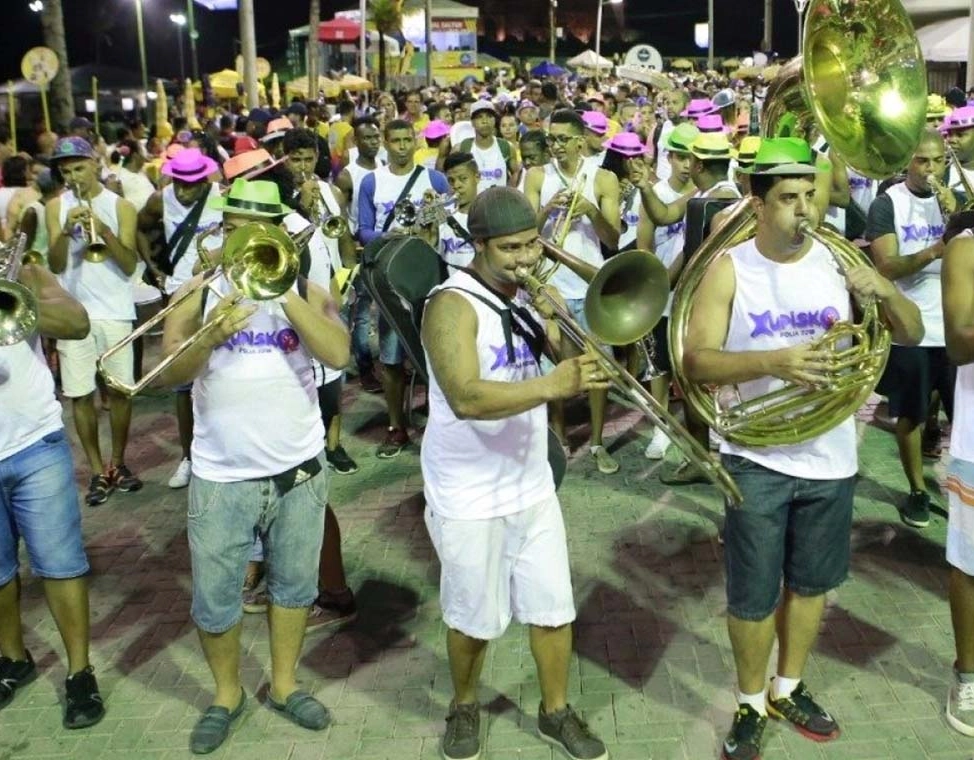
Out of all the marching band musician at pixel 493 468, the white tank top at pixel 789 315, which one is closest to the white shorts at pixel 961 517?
Result: the white tank top at pixel 789 315

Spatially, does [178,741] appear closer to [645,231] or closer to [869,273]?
[869,273]

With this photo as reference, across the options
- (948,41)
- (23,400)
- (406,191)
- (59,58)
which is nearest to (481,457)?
(23,400)

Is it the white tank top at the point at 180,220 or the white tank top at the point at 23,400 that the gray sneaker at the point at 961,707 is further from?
the white tank top at the point at 180,220

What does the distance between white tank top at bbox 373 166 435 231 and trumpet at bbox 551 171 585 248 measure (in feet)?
4.62

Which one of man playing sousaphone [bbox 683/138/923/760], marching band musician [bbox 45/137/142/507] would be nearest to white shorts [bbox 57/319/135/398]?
marching band musician [bbox 45/137/142/507]

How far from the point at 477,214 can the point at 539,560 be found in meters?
1.29

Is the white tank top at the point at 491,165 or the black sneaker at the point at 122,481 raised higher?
the white tank top at the point at 491,165

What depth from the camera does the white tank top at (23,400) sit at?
4168mm

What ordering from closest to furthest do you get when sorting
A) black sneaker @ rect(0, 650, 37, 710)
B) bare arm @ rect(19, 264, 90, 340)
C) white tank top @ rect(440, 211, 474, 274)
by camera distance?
1. bare arm @ rect(19, 264, 90, 340)
2. black sneaker @ rect(0, 650, 37, 710)
3. white tank top @ rect(440, 211, 474, 274)

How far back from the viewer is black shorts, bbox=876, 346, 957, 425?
19.3 ft

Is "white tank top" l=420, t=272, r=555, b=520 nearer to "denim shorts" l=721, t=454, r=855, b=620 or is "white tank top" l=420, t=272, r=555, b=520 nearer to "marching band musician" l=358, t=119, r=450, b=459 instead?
"denim shorts" l=721, t=454, r=855, b=620

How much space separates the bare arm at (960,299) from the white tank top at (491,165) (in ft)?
20.4

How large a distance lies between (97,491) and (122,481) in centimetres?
23

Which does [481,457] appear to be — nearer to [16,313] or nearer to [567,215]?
[16,313]
